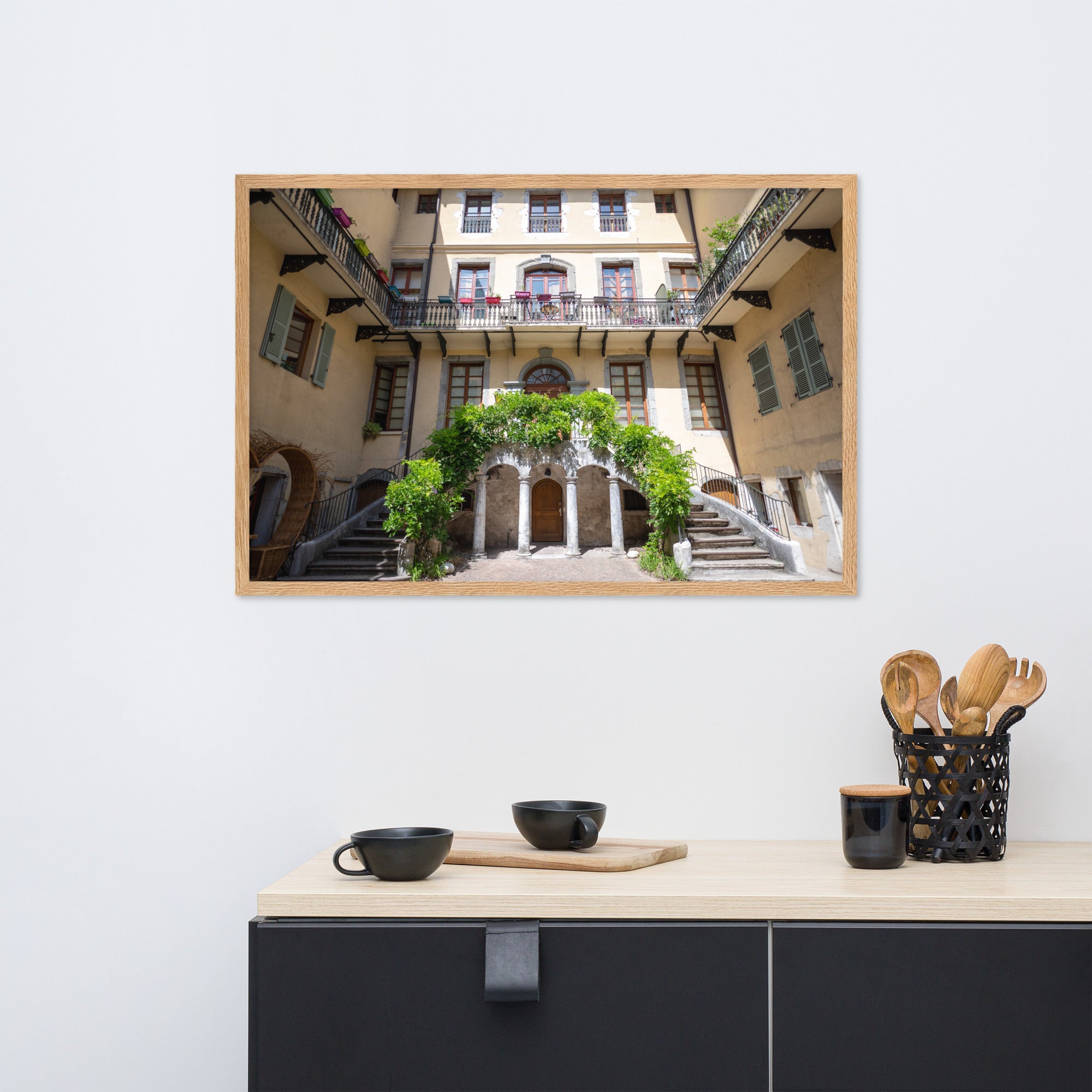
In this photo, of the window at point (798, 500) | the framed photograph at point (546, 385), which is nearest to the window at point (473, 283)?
the framed photograph at point (546, 385)

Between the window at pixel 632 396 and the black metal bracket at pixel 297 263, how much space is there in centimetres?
61

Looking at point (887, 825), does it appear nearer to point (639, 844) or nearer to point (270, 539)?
point (639, 844)

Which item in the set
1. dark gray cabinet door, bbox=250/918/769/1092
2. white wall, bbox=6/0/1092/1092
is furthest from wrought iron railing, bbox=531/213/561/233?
dark gray cabinet door, bbox=250/918/769/1092

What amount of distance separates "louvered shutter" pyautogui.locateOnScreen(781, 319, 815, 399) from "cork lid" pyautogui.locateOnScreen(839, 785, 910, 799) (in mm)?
717

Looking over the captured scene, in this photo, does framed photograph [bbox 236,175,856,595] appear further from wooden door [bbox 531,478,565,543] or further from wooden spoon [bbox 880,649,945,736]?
wooden spoon [bbox 880,649,945,736]

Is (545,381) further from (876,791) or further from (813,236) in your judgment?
(876,791)

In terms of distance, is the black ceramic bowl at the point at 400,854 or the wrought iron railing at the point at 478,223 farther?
the wrought iron railing at the point at 478,223

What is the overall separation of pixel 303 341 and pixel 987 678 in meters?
1.35

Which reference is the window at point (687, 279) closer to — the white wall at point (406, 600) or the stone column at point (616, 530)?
the white wall at point (406, 600)

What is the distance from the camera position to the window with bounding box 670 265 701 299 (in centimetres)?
171

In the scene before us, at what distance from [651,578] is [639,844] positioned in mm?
478

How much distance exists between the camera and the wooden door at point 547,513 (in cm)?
168

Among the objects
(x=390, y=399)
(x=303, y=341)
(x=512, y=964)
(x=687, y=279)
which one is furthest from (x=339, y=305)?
(x=512, y=964)

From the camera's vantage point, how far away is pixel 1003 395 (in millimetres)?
1704
